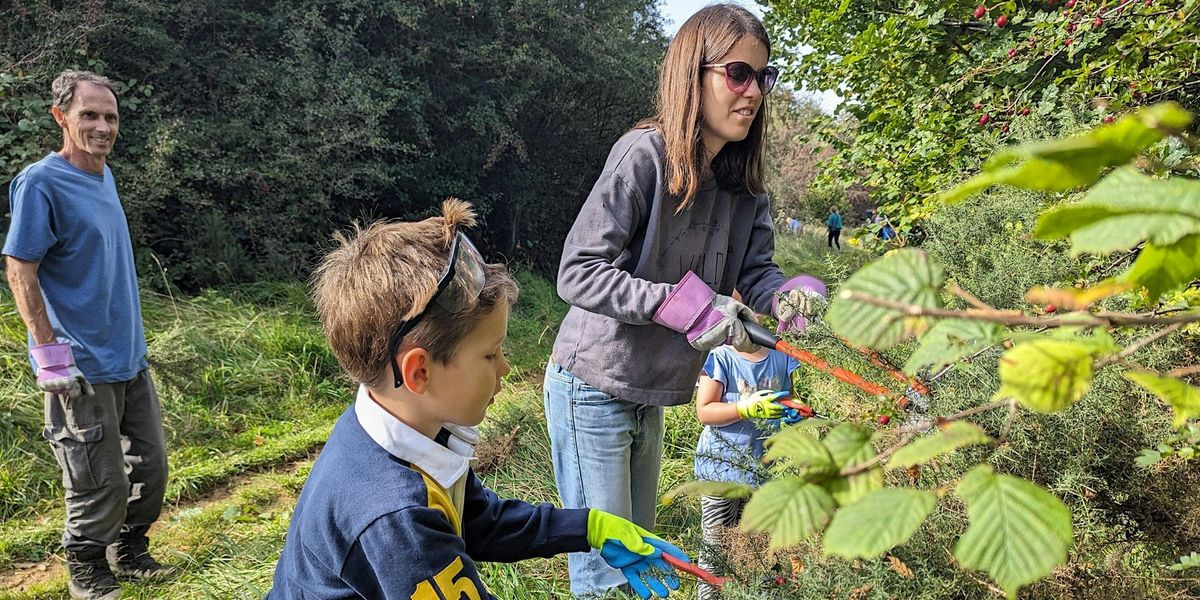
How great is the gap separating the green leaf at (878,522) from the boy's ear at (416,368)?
1.18 m

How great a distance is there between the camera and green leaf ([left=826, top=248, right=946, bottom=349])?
0.55 m

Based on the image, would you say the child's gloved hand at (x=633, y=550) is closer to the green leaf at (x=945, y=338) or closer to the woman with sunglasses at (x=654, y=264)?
the woman with sunglasses at (x=654, y=264)

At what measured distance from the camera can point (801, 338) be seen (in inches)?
71.8

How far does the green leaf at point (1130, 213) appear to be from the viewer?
442 mm

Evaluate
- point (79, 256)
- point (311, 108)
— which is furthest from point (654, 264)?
point (311, 108)

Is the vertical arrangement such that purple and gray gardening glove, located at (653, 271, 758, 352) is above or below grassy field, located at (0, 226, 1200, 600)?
above

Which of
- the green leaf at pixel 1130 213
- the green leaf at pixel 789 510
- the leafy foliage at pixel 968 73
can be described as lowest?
the green leaf at pixel 789 510

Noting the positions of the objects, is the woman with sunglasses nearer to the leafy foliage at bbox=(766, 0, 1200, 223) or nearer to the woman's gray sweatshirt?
the woman's gray sweatshirt

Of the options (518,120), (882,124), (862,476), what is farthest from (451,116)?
(862,476)

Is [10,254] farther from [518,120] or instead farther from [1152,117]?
[518,120]

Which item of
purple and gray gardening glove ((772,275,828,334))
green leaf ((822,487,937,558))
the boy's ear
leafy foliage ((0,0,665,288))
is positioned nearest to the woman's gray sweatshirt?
purple and gray gardening glove ((772,275,828,334))

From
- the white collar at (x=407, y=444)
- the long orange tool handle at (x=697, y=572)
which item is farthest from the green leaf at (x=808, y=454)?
the white collar at (x=407, y=444)

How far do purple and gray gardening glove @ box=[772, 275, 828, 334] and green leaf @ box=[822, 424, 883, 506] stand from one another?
4.22ft

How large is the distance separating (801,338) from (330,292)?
3.44ft
